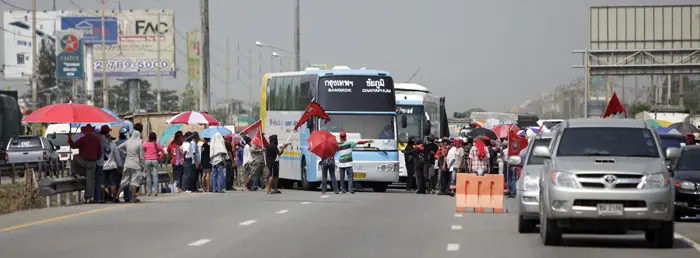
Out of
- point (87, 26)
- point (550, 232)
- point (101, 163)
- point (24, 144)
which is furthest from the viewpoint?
point (87, 26)

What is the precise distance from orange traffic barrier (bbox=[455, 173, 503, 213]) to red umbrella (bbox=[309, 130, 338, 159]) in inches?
355

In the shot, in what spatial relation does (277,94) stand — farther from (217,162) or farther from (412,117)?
(217,162)

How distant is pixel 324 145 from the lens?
116 ft

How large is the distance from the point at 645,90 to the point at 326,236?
501 feet

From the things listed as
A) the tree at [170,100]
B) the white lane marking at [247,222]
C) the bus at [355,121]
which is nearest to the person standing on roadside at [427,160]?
the bus at [355,121]

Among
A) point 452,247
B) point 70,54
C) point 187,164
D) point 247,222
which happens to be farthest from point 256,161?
point 70,54

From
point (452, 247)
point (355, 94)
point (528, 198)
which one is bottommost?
point (452, 247)

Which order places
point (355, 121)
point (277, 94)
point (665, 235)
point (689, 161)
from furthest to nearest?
point (277, 94)
point (355, 121)
point (689, 161)
point (665, 235)

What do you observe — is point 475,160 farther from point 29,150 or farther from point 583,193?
point 29,150

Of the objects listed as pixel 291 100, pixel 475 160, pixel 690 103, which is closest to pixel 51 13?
pixel 690 103

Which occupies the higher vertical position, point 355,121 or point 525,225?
point 355,121

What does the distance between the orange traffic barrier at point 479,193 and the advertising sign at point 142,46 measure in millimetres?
90300

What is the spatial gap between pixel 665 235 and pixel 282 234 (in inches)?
223

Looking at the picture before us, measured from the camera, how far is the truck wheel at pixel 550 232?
1745 centimetres
